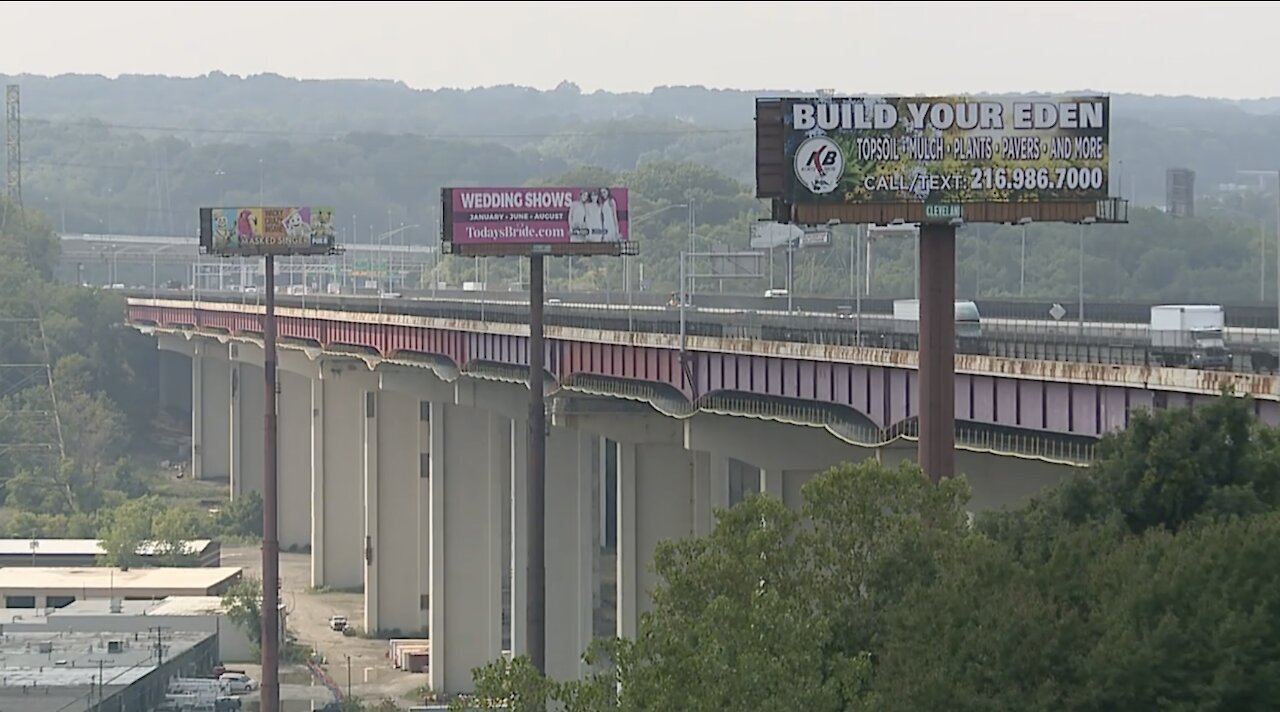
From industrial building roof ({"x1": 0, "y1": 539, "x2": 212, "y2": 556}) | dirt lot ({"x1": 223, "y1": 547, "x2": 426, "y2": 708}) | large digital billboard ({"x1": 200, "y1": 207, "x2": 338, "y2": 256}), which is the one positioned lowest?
dirt lot ({"x1": 223, "y1": 547, "x2": 426, "y2": 708})

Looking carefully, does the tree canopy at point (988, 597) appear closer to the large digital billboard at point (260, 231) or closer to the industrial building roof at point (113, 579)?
the industrial building roof at point (113, 579)

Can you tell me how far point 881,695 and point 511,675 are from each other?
668 cm

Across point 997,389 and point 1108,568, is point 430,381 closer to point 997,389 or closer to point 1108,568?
point 997,389

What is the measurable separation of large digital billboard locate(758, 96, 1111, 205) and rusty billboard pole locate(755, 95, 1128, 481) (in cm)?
2

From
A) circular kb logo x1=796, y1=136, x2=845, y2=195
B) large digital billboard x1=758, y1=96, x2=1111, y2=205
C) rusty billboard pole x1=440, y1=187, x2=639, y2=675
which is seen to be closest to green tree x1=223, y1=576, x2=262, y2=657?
rusty billboard pole x1=440, y1=187, x2=639, y2=675

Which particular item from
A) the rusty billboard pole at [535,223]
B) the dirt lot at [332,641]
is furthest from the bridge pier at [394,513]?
the rusty billboard pole at [535,223]

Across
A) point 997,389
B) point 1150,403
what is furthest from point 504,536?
point 1150,403

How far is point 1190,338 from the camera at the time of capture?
50.1 metres

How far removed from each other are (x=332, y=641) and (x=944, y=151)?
6633 centimetres

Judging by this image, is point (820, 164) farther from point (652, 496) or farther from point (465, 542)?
point (465, 542)

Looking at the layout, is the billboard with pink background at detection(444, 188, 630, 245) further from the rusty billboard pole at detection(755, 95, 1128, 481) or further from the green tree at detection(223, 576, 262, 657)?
the rusty billboard pole at detection(755, 95, 1128, 481)

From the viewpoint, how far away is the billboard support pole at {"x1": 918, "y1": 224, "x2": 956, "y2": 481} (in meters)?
44.2

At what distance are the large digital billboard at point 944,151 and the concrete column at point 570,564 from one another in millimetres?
37913

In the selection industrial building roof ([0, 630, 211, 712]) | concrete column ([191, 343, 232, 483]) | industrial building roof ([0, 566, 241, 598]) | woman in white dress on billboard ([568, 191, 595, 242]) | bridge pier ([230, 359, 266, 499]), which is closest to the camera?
industrial building roof ([0, 630, 211, 712])
